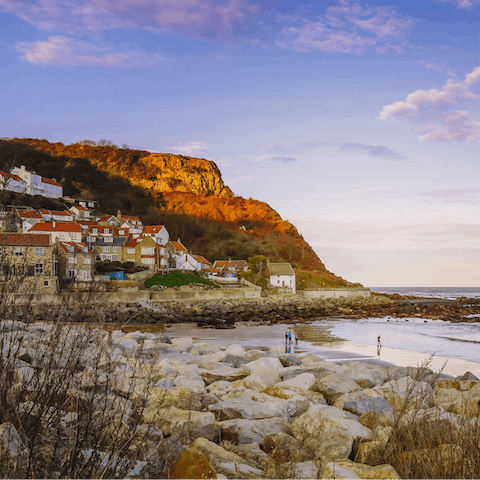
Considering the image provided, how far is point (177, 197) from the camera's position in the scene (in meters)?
124

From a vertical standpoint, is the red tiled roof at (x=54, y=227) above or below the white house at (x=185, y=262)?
above

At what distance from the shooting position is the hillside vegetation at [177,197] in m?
92.4

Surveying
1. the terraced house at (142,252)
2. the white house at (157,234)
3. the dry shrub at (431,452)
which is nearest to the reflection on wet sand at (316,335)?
the dry shrub at (431,452)

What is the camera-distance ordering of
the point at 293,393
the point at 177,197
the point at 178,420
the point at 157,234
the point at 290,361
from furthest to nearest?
the point at 177,197, the point at 157,234, the point at 290,361, the point at 293,393, the point at 178,420

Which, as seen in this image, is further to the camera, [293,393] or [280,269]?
[280,269]

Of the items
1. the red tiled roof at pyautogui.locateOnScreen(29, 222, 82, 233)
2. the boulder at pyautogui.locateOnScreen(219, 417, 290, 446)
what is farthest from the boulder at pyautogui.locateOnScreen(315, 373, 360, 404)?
the red tiled roof at pyautogui.locateOnScreen(29, 222, 82, 233)

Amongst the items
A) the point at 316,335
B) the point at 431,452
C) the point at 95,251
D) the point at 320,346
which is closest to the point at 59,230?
the point at 95,251

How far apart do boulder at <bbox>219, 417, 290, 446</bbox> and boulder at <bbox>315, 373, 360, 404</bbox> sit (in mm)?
2267

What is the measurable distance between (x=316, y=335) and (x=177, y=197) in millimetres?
102771

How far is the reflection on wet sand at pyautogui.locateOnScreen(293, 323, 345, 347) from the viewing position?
21861 millimetres

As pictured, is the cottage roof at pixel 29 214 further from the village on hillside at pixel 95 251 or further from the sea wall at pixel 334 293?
the sea wall at pixel 334 293

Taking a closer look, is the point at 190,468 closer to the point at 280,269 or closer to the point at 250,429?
the point at 250,429

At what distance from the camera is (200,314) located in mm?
36188

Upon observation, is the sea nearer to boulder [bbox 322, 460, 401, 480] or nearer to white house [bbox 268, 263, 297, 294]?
boulder [bbox 322, 460, 401, 480]
